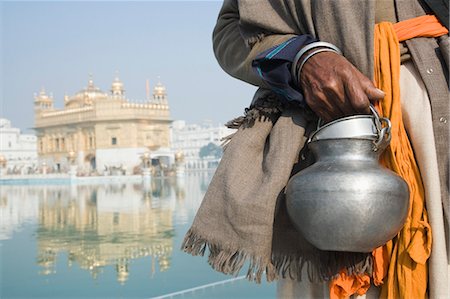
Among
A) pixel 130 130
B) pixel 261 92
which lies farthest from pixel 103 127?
pixel 261 92

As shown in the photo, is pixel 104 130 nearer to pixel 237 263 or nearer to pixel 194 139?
pixel 194 139

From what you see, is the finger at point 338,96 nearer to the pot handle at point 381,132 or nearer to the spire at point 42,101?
the pot handle at point 381,132

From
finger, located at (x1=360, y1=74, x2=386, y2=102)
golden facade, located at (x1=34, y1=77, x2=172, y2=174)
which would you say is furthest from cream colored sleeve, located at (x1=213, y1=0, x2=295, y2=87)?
golden facade, located at (x1=34, y1=77, x2=172, y2=174)

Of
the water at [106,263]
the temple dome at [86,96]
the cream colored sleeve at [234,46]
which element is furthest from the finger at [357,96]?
the temple dome at [86,96]

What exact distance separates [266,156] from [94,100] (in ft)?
92.4

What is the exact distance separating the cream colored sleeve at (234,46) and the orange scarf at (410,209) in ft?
0.34

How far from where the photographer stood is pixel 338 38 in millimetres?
525

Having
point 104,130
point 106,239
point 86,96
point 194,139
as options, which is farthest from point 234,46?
point 194,139

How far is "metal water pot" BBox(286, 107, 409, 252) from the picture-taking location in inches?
17.6

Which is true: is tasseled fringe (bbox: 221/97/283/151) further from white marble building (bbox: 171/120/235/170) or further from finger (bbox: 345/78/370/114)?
white marble building (bbox: 171/120/235/170)

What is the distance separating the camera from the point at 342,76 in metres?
0.49

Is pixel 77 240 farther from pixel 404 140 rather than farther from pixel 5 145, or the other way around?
pixel 5 145

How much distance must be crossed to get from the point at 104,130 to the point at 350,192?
27.2 metres

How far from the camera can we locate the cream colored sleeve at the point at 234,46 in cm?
57
